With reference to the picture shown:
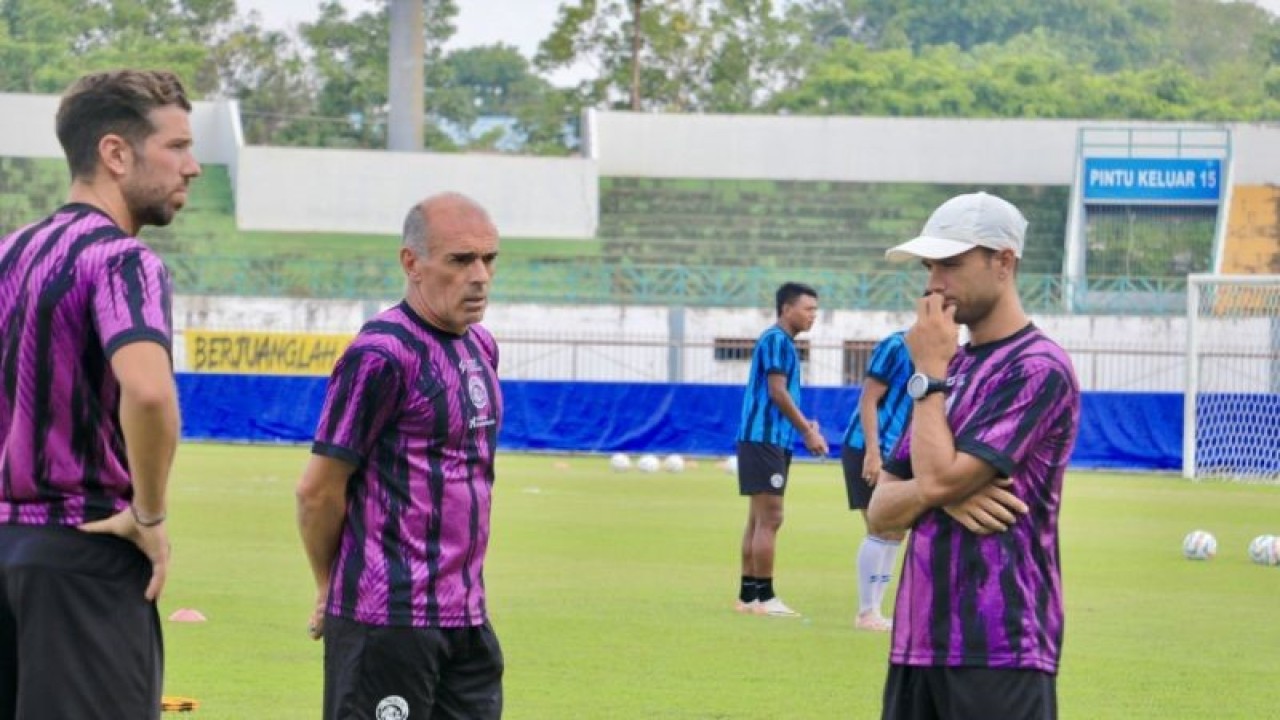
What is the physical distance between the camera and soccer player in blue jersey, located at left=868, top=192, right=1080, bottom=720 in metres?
5.83

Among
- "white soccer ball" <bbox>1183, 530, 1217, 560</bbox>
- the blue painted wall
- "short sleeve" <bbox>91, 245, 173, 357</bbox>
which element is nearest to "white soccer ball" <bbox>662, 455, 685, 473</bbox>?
the blue painted wall

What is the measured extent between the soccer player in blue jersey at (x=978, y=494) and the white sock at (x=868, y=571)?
768cm

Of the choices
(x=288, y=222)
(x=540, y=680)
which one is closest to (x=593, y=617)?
(x=540, y=680)

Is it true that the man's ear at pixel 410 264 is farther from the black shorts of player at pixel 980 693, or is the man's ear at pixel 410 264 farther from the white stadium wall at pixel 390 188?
the white stadium wall at pixel 390 188

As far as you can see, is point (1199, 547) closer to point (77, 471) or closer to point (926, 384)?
point (926, 384)

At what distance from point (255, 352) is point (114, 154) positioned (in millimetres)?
38845

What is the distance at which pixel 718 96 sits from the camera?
268 ft

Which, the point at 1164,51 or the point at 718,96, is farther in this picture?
the point at 1164,51

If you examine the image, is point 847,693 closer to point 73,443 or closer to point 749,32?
point 73,443

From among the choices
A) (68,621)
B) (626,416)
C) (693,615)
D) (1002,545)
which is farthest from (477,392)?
(626,416)

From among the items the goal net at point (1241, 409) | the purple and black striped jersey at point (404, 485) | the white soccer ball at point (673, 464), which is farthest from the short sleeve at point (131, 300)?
the white soccer ball at point (673, 464)

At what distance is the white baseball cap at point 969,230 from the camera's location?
596 cm

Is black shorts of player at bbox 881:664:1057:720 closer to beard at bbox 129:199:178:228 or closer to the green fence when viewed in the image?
beard at bbox 129:199:178:228

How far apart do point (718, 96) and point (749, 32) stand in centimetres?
680
